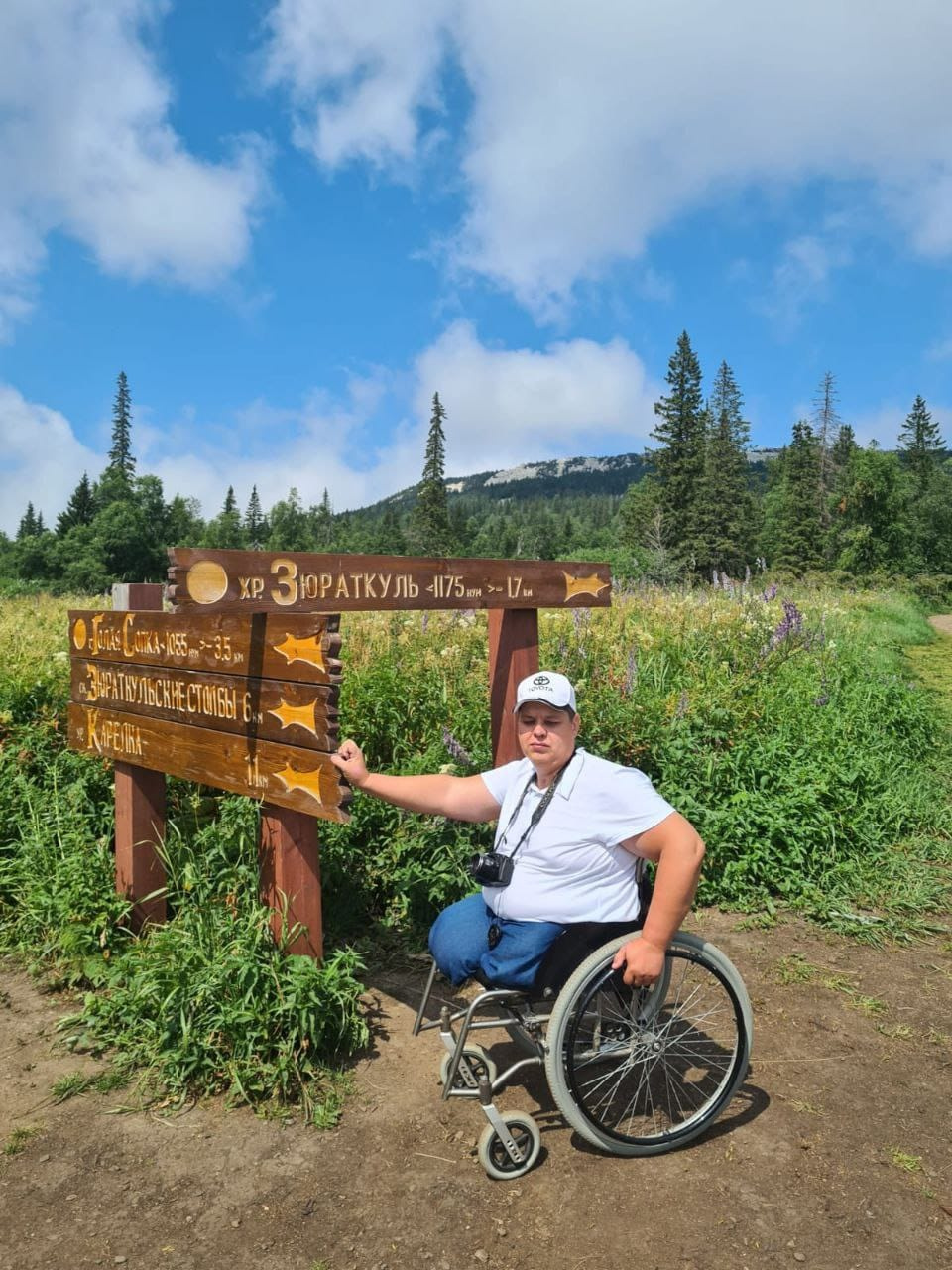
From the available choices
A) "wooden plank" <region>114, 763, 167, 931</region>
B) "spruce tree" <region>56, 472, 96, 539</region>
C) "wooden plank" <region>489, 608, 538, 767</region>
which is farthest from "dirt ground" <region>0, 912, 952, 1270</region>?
"spruce tree" <region>56, 472, 96, 539</region>

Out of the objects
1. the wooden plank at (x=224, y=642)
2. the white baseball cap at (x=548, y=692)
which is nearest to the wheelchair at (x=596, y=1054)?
the white baseball cap at (x=548, y=692)

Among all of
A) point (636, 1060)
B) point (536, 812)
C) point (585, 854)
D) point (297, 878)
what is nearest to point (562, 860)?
point (585, 854)

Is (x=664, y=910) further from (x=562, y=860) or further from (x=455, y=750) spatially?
(x=455, y=750)

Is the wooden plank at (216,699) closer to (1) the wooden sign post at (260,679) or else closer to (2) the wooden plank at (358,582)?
(1) the wooden sign post at (260,679)

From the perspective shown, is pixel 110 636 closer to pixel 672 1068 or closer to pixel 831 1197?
pixel 672 1068

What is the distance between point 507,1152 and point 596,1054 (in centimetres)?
41

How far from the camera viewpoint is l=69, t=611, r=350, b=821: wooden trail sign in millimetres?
3045

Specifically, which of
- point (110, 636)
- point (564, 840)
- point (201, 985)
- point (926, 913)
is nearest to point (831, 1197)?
point (564, 840)

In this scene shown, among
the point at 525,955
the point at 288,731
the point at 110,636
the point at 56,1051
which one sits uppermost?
the point at 110,636

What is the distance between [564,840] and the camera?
2.75 m

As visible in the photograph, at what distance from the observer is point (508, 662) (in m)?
4.59

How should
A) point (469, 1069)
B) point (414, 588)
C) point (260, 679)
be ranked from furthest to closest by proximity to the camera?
point (414, 588)
point (260, 679)
point (469, 1069)

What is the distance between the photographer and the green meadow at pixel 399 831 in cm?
317

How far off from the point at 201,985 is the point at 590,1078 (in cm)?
146
